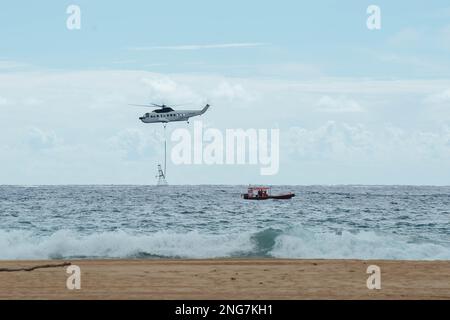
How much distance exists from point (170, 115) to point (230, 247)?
100 metres

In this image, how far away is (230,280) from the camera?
18.7 m

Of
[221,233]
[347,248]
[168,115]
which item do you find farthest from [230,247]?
[168,115]

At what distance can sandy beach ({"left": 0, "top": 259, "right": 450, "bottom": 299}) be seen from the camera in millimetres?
16281

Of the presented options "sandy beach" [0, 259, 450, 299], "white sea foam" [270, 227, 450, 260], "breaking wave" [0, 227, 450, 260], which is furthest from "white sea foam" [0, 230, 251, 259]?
"sandy beach" [0, 259, 450, 299]

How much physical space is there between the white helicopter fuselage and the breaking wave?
320 ft

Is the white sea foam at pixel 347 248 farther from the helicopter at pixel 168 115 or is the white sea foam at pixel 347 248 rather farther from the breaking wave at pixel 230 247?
the helicopter at pixel 168 115

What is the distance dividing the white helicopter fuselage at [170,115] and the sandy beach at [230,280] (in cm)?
10857

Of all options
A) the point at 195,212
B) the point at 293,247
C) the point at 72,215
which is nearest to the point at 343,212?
the point at 195,212

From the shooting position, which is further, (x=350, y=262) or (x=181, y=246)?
(x=181, y=246)

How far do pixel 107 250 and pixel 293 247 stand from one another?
8118 mm

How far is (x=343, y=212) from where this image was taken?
69.7m

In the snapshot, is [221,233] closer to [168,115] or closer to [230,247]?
[230,247]

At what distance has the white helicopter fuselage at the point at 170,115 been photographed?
5184 inches
